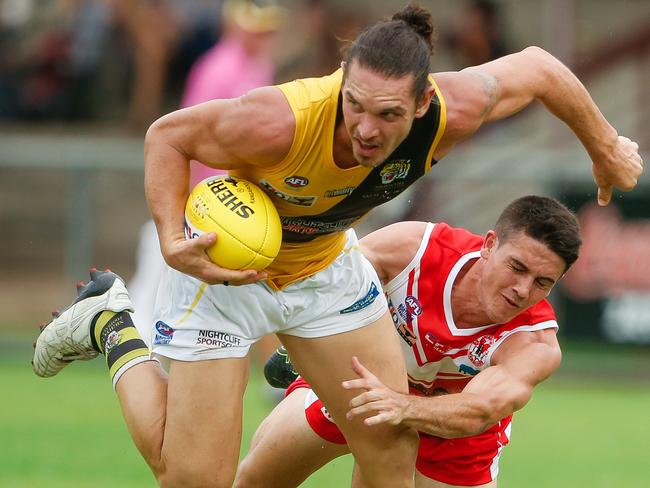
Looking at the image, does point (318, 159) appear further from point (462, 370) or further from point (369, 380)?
point (462, 370)

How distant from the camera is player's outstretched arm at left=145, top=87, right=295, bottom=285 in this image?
213 inches

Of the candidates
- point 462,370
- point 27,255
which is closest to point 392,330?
point 462,370

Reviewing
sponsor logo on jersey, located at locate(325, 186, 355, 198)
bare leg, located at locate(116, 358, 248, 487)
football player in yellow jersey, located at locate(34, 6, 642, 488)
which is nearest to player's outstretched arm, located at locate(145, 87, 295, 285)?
football player in yellow jersey, located at locate(34, 6, 642, 488)

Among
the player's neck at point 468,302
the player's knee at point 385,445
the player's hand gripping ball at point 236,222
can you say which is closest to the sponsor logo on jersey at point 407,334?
the player's neck at point 468,302

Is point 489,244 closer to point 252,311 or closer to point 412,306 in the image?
point 412,306

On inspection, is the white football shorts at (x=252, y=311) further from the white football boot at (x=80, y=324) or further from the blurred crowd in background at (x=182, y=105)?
the blurred crowd in background at (x=182, y=105)

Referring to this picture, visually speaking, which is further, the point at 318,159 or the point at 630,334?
the point at 630,334

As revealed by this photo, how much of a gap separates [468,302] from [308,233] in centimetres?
96

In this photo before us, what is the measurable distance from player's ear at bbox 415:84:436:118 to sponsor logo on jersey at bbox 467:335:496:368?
1.36 m

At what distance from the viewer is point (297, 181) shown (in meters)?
5.59

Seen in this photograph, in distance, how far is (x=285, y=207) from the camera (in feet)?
19.0

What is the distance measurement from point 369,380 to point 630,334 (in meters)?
7.81

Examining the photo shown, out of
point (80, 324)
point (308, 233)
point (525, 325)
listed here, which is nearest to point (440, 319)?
point (525, 325)

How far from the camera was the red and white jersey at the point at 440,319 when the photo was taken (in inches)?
253
